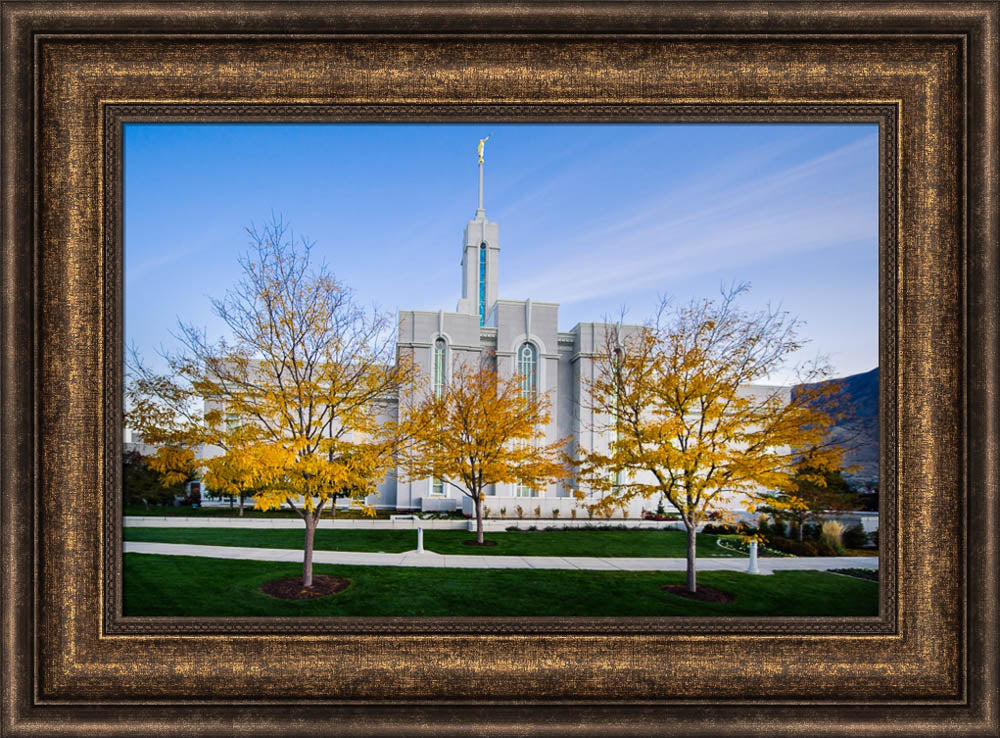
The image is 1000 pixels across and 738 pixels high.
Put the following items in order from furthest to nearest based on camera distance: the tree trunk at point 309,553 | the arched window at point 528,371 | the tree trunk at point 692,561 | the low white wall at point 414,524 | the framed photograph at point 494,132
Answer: the arched window at point 528,371, the low white wall at point 414,524, the tree trunk at point 309,553, the tree trunk at point 692,561, the framed photograph at point 494,132

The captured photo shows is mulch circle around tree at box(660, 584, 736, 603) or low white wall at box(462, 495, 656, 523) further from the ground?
mulch circle around tree at box(660, 584, 736, 603)

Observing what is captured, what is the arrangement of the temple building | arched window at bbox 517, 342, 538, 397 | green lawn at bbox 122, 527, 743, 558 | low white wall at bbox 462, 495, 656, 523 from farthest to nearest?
arched window at bbox 517, 342, 538, 397
low white wall at bbox 462, 495, 656, 523
the temple building
green lawn at bbox 122, 527, 743, 558

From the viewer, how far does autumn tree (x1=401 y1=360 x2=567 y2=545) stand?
895 centimetres

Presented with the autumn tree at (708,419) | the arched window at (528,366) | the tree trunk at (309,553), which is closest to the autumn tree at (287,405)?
the tree trunk at (309,553)

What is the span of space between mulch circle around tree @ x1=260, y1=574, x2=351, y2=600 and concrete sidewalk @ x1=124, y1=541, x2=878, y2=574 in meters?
0.98

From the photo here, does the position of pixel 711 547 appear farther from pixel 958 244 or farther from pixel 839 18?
pixel 839 18

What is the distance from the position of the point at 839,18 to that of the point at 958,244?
1512 mm

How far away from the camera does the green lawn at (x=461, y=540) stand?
264 inches

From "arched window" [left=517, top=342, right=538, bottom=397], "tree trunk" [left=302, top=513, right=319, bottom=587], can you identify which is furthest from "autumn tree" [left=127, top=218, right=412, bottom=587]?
"arched window" [left=517, top=342, right=538, bottom=397]

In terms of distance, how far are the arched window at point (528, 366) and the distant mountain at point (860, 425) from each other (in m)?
6.81

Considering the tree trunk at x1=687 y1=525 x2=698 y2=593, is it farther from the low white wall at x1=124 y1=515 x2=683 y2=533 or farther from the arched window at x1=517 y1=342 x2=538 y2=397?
the arched window at x1=517 y1=342 x2=538 y2=397

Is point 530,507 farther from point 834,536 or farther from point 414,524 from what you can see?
point 834,536

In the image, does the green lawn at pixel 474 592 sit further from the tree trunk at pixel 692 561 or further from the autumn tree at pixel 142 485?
the autumn tree at pixel 142 485

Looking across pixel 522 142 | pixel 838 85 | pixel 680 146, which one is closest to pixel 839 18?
pixel 838 85
